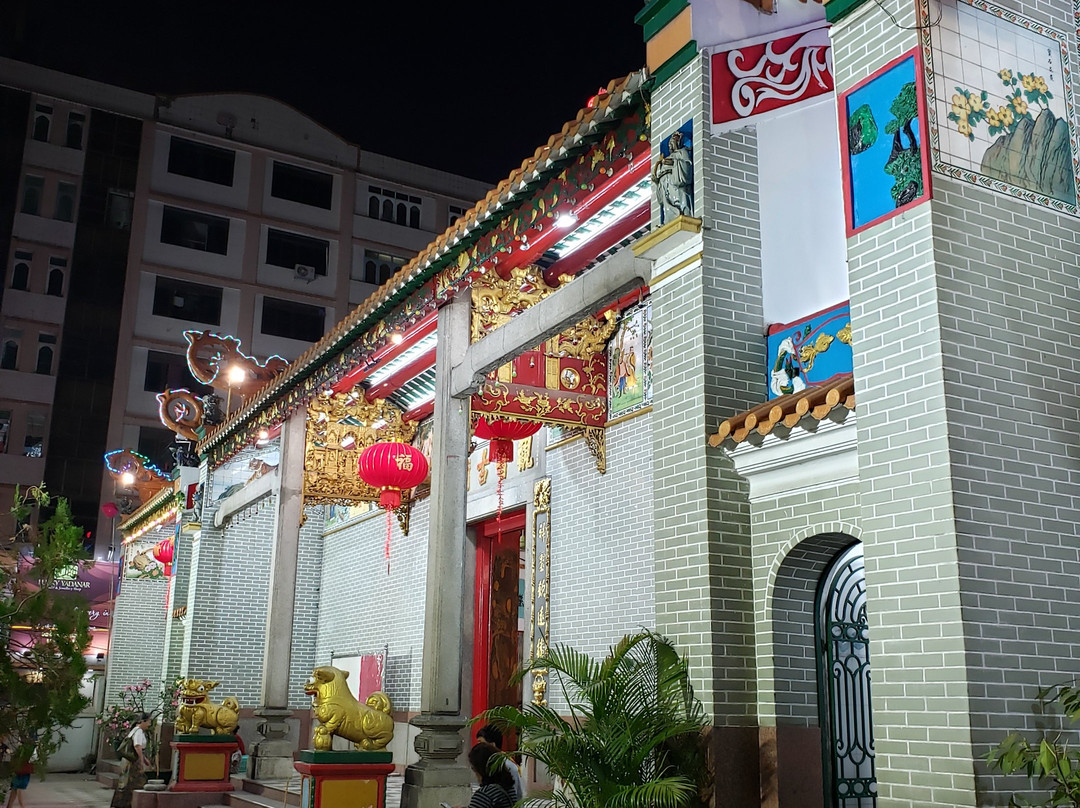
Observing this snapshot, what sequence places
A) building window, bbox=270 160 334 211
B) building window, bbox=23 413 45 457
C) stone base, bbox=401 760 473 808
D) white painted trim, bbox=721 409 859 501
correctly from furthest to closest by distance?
building window, bbox=270 160 334 211, building window, bbox=23 413 45 457, stone base, bbox=401 760 473 808, white painted trim, bbox=721 409 859 501

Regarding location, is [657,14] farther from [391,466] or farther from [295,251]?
[295,251]

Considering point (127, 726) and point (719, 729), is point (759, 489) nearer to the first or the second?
point (719, 729)

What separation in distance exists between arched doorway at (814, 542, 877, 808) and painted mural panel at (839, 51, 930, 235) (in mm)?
1989

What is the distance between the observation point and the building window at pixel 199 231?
99.2 feet

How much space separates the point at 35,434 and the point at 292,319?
7631mm

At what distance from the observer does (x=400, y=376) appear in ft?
47.8

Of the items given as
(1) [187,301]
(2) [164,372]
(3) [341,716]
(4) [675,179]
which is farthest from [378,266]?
(4) [675,179]

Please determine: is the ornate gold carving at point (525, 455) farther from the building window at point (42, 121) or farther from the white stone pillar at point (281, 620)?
the building window at point (42, 121)

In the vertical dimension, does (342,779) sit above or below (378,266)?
A: below

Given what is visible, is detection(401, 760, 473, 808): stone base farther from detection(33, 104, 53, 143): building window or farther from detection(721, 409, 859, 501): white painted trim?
detection(33, 104, 53, 143): building window

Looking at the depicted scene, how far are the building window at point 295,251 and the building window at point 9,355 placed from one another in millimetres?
7245

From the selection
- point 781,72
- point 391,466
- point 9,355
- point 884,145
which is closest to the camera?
point 884,145

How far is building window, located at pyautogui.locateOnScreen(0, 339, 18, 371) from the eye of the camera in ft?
95.6

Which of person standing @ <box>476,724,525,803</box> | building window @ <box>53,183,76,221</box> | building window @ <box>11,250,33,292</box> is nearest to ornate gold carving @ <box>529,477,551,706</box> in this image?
person standing @ <box>476,724,525,803</box>
